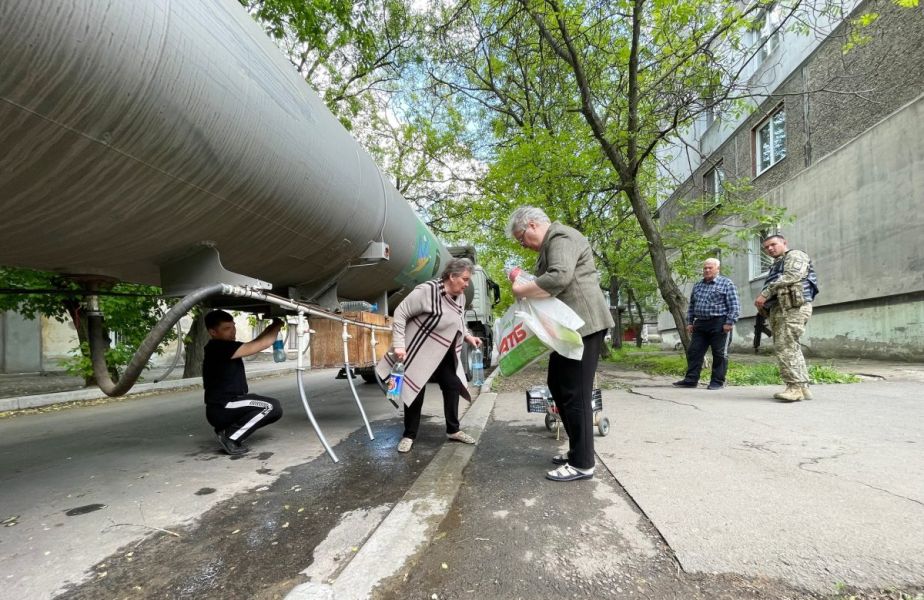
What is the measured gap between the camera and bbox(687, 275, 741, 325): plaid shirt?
5730mm

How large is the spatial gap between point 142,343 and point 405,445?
2.06 m

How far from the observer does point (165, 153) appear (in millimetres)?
1770

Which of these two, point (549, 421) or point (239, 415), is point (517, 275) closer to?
point (549, 421)

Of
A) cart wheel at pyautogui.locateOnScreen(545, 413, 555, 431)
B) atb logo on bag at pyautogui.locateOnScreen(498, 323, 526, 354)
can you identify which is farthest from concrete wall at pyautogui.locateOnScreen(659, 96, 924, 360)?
atb logo on bag at pyautogui.locateOnScreen(498, 323, 526, 354)

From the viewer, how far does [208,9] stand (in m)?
1.85

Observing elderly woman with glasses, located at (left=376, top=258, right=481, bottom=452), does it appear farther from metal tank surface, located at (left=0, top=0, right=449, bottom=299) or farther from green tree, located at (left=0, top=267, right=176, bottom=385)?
→ green tree, located at (left=0, top=267, right=176, bottom=385)

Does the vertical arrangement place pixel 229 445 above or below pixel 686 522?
below

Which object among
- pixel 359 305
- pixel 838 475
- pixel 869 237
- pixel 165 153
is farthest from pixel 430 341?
pixel 869 237

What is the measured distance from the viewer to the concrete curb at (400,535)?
1570 millimetres

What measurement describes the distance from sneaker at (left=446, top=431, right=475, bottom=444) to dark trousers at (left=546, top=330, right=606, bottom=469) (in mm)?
1050

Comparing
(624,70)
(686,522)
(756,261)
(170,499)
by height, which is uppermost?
(624,70)

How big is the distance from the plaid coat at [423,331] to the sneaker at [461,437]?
17.3 inches

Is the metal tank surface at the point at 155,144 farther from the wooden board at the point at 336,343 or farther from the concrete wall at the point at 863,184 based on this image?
the concrete wall at the point at 863,184

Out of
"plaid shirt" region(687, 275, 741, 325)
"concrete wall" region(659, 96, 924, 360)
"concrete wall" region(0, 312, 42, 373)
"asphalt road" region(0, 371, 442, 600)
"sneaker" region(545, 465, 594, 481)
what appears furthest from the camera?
"concrete wall" region(0, 312, 42, 373)
